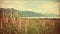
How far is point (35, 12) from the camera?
2.54 metres

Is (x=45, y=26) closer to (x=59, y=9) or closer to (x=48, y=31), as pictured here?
(x=48, y=31)

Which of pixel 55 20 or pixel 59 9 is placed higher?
pixel 59 9

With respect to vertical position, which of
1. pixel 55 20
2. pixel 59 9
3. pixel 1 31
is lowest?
pixel 1 31

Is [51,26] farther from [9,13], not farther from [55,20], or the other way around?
[9,13]

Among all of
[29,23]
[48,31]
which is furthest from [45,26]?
[29,23]

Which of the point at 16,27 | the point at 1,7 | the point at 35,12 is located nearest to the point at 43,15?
the point at 35,12

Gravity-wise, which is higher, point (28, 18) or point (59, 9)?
point (59, 9)

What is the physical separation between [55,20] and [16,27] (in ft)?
2.28

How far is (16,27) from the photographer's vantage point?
99.0 inches

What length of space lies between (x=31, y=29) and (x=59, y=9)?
61 cm

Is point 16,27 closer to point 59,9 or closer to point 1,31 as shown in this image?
point 1,31

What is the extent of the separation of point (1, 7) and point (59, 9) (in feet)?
3.37

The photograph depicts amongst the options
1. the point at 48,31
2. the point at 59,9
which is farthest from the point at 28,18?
the point at 59,9

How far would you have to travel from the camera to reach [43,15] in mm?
2537
